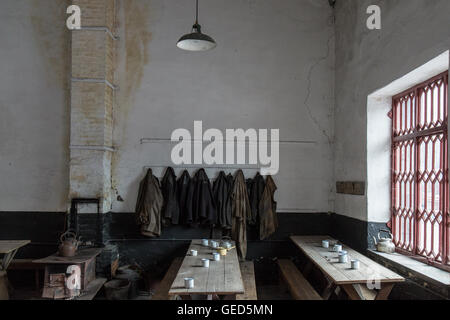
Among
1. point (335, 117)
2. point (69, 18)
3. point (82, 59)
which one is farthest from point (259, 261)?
point (69, 18)

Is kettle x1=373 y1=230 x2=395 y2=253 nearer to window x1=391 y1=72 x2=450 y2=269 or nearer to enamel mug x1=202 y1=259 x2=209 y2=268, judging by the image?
window x1=391 y1=72 x2=450 y2=269

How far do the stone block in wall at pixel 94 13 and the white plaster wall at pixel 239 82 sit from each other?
0.43 meters

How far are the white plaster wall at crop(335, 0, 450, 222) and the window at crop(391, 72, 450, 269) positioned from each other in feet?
1.23

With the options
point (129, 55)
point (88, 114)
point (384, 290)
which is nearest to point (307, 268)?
point (384, 290)

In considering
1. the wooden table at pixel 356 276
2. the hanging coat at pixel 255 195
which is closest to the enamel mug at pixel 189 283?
the wooden table at pixel 356 276

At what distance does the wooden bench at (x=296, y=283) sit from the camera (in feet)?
14.2

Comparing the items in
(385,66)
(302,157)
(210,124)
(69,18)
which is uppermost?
(69,18)

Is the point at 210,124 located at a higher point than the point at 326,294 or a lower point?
higher

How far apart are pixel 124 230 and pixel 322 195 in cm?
335

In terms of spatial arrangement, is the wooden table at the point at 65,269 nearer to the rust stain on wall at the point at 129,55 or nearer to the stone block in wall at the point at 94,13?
the rust stain on wall at the point at 129,55

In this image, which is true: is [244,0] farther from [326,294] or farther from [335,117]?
[326,294]

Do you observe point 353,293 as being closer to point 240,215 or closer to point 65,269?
point 240,215

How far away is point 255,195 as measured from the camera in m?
5.82

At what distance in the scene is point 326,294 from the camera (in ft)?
15.1
